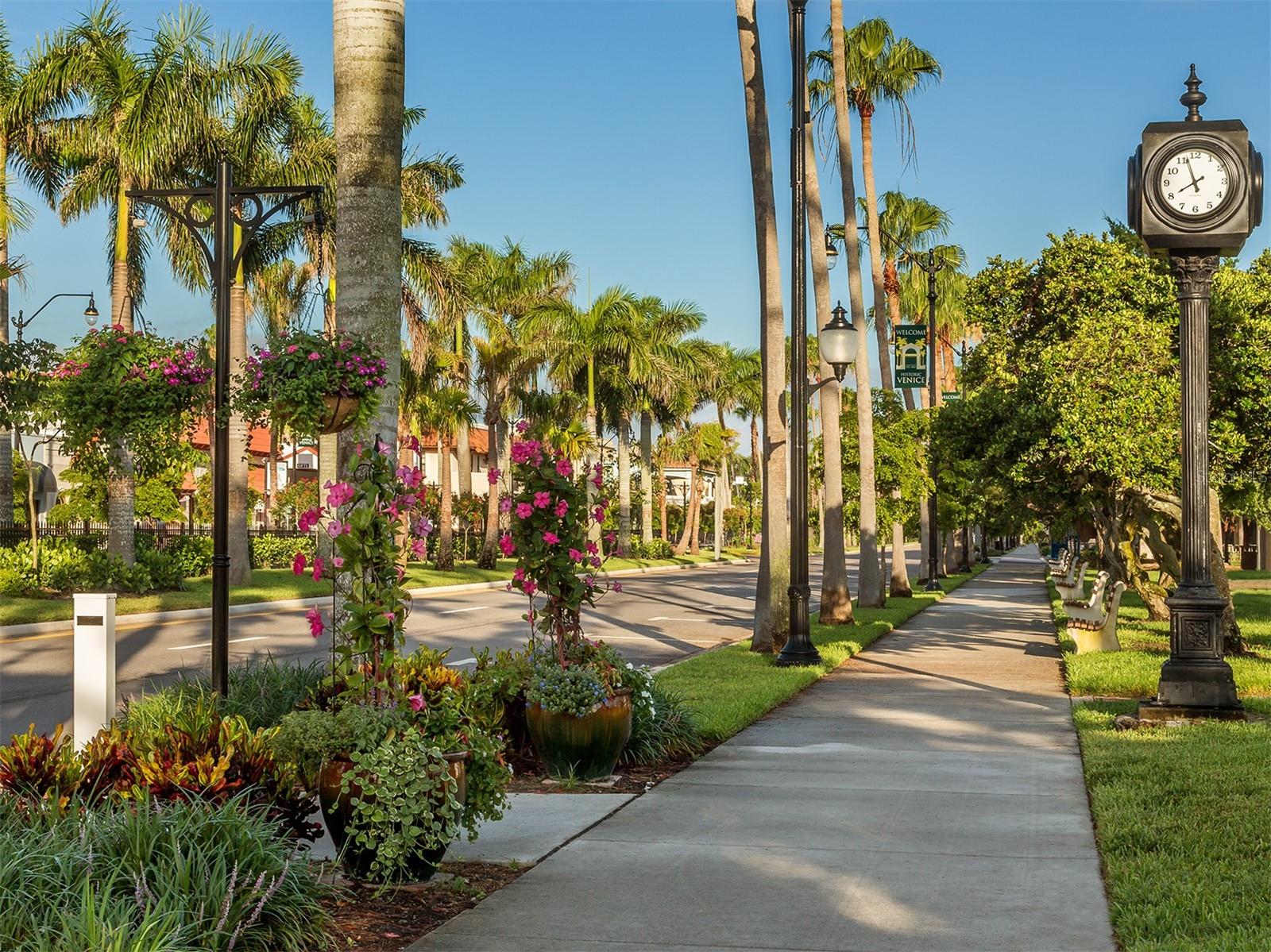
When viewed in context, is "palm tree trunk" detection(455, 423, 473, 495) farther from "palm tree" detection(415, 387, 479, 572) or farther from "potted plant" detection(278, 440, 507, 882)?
"potted plant" detection(278, 440, 507, 882)

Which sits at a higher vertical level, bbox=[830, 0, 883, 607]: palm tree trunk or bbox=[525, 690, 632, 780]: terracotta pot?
bbox=[830, 0, 883, 607]: palm tree trunk

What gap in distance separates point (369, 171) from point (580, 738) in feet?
13.0

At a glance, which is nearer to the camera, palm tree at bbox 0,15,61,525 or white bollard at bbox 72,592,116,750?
white bollard at bbox 72,592,116,750

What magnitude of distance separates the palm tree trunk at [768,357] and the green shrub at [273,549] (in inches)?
1091

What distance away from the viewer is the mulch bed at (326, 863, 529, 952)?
18.8 ft

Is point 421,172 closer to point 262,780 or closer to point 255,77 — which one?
point 255,77

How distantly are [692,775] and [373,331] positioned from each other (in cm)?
386

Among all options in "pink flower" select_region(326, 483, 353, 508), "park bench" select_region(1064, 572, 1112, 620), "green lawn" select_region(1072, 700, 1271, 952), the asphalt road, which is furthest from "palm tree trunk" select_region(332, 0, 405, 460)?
"park bench" select_region(1064, 572, 1112, 620)

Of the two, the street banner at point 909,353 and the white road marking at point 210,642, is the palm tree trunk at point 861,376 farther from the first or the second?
the white road marking at point 210,642

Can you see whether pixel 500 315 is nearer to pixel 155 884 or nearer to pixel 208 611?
pixel 208 611

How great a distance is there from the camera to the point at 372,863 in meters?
6.27

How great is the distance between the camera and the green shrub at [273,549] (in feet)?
149

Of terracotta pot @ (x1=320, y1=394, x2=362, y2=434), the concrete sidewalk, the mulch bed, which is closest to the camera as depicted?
the mulch bed

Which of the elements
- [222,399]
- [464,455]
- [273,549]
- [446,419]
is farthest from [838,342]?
[446,419]
